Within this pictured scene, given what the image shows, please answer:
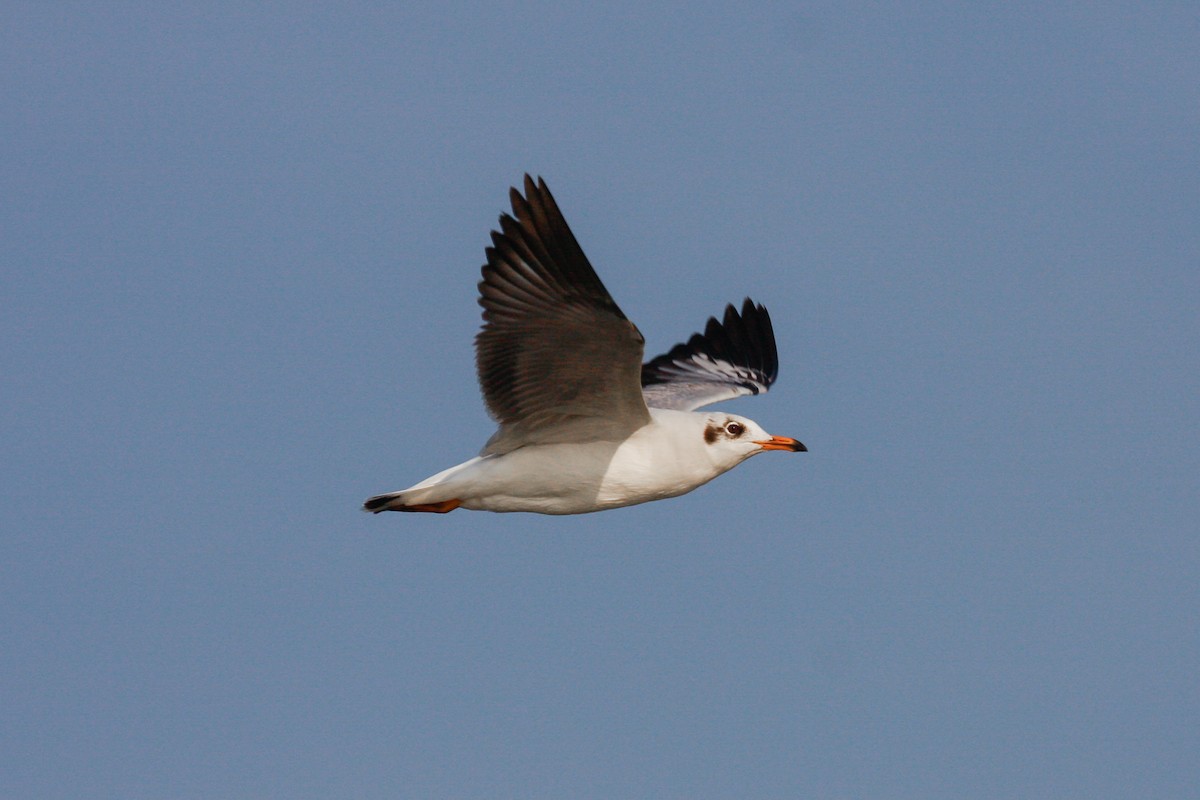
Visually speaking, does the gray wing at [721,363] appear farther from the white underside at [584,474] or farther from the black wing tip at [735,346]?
the white underside at [584,474]

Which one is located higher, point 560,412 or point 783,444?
point 560,412

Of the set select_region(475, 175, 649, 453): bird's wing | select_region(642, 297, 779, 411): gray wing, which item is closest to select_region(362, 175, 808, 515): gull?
select_region(475, 175, 649, 453): bird's wing

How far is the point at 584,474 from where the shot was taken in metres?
14.2

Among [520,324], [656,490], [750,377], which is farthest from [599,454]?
[750,377]

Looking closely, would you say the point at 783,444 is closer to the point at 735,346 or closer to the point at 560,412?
the point at 560,412

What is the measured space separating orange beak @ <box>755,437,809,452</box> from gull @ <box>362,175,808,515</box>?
0.04ft

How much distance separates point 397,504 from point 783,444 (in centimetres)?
350

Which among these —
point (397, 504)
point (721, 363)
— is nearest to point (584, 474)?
point (397, 504)

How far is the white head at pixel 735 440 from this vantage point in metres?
14.5

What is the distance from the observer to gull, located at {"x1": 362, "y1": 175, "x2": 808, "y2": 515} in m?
12.7

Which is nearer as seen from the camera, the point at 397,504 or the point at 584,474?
the point at 584,474

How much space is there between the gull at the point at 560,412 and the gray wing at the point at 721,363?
2817mm

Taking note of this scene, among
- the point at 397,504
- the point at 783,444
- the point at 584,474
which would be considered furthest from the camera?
the point at 783,444

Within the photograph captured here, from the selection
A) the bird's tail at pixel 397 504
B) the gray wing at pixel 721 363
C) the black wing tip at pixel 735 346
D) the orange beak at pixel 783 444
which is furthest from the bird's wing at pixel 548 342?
the black wing tip at pixel 735 346
